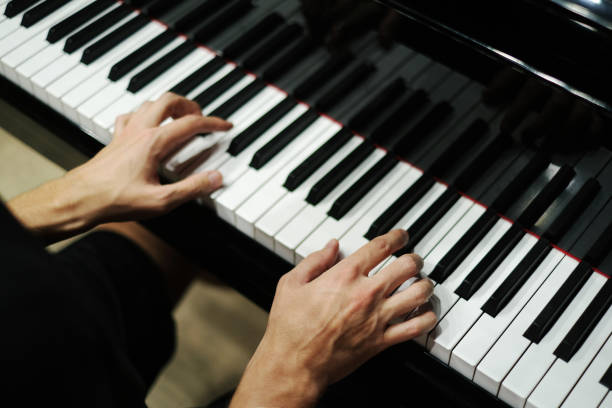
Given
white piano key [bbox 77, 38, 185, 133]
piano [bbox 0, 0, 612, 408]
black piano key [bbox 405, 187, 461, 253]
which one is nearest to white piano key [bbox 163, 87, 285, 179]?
piano [bbox 0, 0, 612, 408]

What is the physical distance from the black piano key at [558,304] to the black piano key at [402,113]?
49cm

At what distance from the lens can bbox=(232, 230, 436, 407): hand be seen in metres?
1.29

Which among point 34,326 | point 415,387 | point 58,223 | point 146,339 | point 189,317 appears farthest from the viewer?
point 189,317

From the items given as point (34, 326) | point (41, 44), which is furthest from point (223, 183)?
point (34, 326)

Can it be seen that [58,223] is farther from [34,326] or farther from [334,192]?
[34,326]

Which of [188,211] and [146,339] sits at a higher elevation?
[188,211]

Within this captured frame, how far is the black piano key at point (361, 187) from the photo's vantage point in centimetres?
149

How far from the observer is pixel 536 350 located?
1312 mm

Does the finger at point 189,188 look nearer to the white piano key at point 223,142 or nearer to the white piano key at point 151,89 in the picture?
the white piano key at point 223,142

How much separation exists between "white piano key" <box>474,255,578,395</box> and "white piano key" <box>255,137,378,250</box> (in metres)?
0.51

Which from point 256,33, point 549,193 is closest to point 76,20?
point 256,33

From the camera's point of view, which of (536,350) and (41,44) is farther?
(41,44)

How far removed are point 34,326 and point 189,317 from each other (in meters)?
1.62

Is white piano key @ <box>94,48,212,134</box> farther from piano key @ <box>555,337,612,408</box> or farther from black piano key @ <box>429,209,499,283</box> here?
piano key @ <box>555,337,612,408</box>
